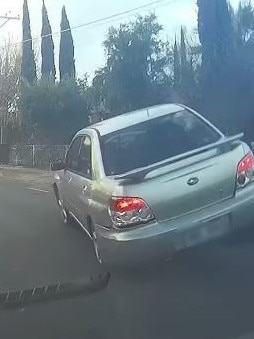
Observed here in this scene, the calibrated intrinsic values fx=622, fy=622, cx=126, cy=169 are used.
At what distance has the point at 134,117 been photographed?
499 cm

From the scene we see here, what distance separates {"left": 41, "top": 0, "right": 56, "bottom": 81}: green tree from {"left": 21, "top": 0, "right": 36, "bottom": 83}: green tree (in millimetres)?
93

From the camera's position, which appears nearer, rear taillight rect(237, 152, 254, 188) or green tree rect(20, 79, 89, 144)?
rear taillight rect(237, 152, 254, 188)

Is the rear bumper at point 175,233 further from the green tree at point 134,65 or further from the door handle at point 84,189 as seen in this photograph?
the green tree at point 134,65

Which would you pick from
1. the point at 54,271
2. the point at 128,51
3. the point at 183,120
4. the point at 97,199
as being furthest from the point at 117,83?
the point at 54,271

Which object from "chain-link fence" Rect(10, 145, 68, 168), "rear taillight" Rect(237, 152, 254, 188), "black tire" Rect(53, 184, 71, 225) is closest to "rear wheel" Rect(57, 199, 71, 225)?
"black tire" Rect(53, 184, 71, 225)

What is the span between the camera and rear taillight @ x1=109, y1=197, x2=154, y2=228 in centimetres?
457

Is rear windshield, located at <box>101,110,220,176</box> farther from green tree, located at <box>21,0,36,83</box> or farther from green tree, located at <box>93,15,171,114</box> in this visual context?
green tree, located at <box>21,0,36,83</box>

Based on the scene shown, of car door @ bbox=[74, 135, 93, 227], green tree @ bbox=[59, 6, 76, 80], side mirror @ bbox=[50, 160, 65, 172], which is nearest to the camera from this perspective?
car door @ bbox=[74, 135, 93, 227]

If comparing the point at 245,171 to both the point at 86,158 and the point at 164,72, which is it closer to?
the point at 164,72

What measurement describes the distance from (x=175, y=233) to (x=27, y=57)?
2022mm

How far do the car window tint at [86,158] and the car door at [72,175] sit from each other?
8cm

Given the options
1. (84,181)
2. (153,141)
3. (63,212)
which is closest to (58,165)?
(63,212)

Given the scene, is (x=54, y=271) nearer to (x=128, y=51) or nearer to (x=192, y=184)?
(x=192, y=184)

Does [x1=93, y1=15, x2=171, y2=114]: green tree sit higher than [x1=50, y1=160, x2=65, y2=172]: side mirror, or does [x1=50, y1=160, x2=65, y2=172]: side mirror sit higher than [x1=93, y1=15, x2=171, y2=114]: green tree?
[x1=93, y1=15, x2=171, y2=114]: green tree
